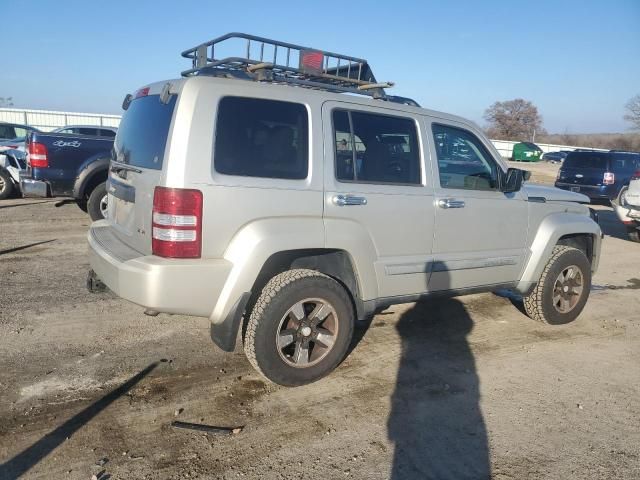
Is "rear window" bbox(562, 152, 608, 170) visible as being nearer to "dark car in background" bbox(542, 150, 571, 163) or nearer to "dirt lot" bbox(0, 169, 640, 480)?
"dirt lot" bbox(0, 169, 640, 480)

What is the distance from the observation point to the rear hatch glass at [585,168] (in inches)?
611

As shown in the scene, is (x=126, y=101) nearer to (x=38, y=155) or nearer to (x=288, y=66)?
(x=288, y=66)

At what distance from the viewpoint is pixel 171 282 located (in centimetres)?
306

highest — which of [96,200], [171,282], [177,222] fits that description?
[177,222]

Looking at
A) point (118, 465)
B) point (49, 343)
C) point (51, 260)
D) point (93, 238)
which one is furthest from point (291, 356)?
point (51, 260)

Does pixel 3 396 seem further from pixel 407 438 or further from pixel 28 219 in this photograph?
pixel 28 219

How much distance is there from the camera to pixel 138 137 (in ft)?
11.9

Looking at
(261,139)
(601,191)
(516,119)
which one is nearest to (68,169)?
(261,139)

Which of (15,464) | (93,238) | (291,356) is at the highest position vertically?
(93,238)

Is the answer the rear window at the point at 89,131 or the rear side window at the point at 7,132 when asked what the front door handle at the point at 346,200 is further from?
the rear side window at the point at 7,132

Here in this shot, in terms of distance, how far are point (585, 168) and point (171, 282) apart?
52.1ft

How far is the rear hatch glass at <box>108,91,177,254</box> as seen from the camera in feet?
10.7

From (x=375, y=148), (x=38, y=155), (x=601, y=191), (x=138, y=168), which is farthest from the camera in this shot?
(x=601, y=191)

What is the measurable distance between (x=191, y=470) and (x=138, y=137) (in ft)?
7.33
